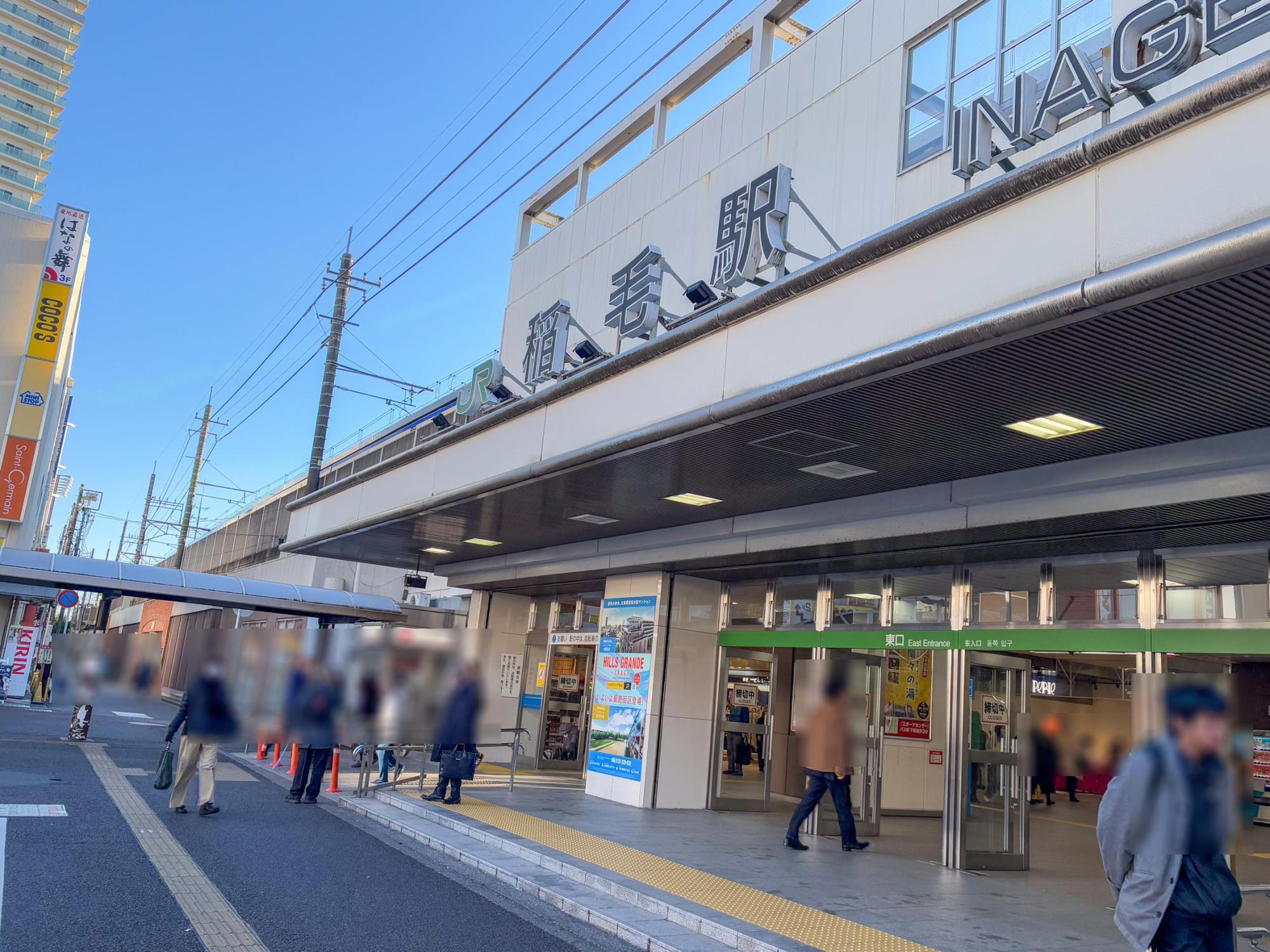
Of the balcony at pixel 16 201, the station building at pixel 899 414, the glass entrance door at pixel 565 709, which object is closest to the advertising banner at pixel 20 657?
the station building at pixel 899 414

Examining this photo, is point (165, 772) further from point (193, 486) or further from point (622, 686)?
point (193, 486)

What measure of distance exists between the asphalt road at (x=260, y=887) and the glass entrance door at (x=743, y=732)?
15.3 feet

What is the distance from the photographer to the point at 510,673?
55.5 feet

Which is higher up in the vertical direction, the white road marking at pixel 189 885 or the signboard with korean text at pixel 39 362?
the signboard with korean text at pixel 39 362

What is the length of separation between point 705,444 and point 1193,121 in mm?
3970

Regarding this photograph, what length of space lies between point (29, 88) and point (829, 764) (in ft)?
193

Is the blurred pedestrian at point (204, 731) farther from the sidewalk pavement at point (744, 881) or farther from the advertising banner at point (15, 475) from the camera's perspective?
the advertising banner at point (15, 475)

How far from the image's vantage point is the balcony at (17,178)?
4616cm

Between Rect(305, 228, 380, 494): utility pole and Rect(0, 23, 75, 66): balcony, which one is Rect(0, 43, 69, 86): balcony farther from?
Rect(305, 228, 380, 494): utility pole

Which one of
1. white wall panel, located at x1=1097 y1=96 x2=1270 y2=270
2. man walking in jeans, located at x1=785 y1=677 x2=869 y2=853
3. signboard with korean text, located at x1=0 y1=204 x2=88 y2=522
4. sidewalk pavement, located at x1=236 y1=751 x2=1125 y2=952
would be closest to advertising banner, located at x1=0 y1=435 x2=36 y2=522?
signboard with korean text, located at x1=0 y1=204 x2=88 y2=522

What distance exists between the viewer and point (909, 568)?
32.0ft

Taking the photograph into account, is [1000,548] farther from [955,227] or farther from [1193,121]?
[1193,121]

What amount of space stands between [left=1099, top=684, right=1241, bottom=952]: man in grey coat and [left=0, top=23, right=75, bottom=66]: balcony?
210 ft

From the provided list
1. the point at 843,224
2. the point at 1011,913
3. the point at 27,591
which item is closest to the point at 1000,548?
the point at 1011,913
